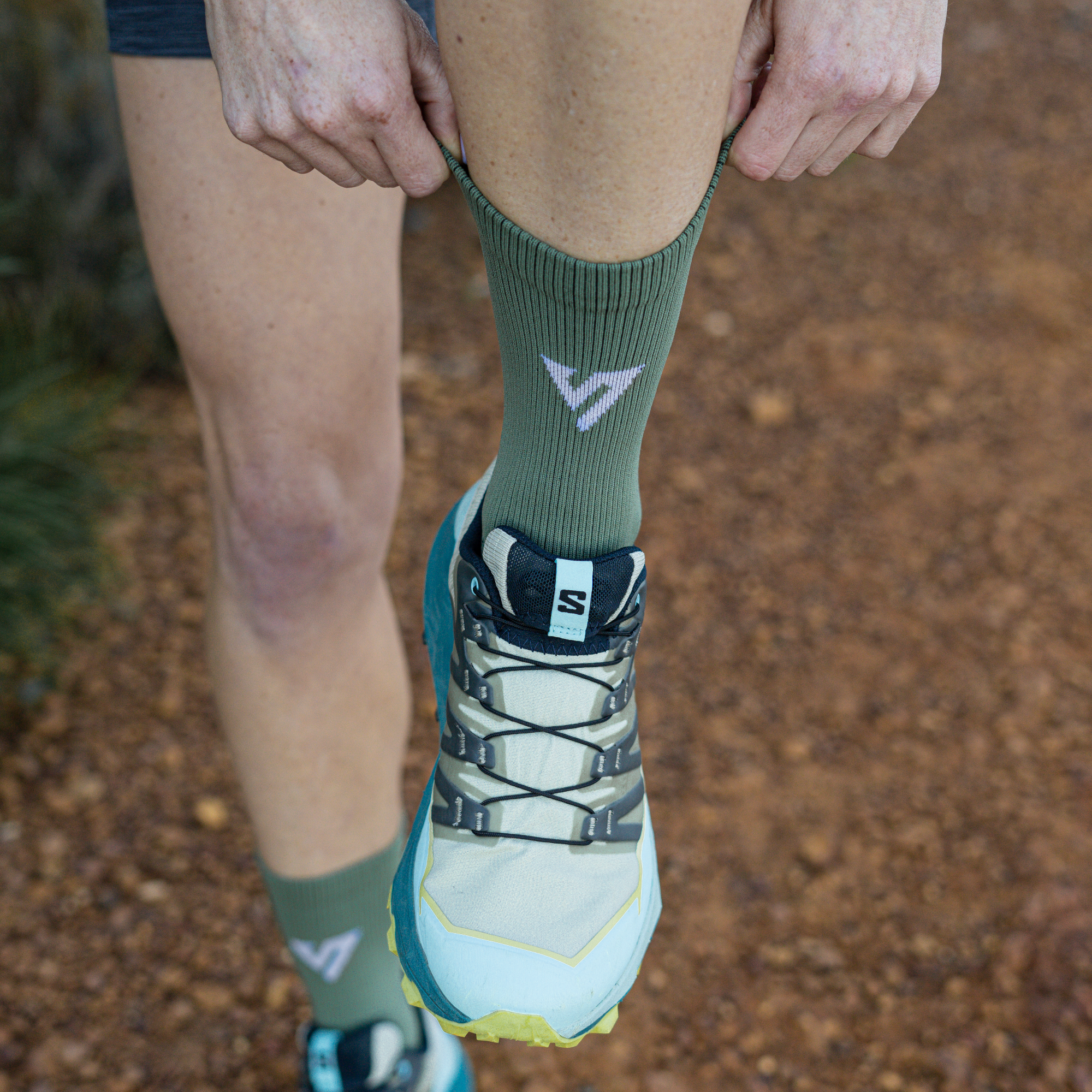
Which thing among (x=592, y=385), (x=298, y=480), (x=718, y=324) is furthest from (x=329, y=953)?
(x=718, y=324)

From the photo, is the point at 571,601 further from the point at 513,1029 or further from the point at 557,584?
the point at 513,1029

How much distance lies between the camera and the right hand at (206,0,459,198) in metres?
0.82

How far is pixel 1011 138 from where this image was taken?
398cm

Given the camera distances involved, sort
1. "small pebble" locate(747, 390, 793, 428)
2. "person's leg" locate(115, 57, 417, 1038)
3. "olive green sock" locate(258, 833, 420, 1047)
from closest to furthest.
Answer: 1. "person's leg" locate(115, 57, 417, 1038)
2. "olive green sock" locate(258, 833, 420, 1047)
3. "small pebble" locate(747, 390, 793, 428)

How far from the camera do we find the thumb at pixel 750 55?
0.83 m

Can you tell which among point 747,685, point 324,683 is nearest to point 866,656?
point 747,685

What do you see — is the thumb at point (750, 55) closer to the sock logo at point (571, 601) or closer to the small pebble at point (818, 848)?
the sock logo at point (571, 601)

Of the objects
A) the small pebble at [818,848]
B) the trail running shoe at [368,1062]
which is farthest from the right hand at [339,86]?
the small pebble at [818,848]

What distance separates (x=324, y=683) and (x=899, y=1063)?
1.11 metres

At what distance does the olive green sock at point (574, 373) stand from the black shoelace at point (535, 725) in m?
0.08

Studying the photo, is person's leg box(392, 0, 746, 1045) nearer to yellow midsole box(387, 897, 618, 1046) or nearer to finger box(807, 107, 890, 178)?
yellow midsole box(387, 897, 618, 1046)

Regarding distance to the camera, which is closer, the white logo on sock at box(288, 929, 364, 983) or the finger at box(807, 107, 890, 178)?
the finger at box(807, 107, 890, 178)

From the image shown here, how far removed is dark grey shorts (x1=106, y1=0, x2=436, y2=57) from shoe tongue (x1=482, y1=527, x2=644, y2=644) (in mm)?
510

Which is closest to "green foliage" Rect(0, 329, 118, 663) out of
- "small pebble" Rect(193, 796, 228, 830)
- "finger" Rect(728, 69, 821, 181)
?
"small pebble" Rect(193, 796, 228, 830)
